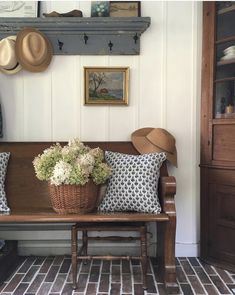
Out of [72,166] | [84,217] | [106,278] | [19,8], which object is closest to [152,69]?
[72,166]

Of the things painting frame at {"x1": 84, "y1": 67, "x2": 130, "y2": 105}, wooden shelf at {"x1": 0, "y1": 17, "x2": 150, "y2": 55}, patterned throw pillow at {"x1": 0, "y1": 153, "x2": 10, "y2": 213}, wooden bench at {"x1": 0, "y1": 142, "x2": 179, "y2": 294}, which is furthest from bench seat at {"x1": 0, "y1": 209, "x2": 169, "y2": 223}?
wooden shelf at {"x1": 0, "y1": 17, "x2": 150, "y2": 55}

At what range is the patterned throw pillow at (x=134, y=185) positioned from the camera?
2027 millimetres

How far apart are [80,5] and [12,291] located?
226cm

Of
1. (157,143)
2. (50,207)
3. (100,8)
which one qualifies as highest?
(100,8)

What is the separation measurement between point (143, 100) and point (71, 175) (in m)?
0.98

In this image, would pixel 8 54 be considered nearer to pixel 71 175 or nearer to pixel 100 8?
pixel 100 8

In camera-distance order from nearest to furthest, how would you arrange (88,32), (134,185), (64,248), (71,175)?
1. (71,175)
2. (134,185)
3. (88,32)
4. (64,248)

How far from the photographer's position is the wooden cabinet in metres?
2.23

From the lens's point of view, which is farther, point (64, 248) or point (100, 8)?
point (64, 248)

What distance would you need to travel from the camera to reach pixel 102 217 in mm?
1903

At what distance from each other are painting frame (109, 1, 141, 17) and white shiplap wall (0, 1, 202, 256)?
71mm

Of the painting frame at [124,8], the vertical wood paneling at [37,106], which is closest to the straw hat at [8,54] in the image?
the vertical wood paneling at [37,106]

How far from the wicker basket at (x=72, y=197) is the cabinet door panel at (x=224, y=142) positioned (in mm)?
1035

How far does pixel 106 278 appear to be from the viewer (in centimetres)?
210
